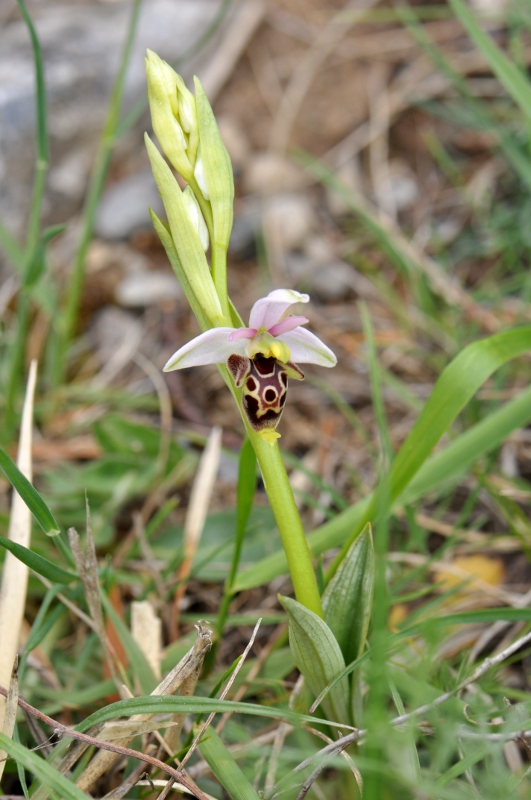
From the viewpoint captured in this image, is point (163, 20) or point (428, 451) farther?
point (163, 20)

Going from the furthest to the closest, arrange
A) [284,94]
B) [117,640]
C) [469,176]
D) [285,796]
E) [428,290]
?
[284,94]
[469,176]
[428,290]
[117,640]
[285,796]

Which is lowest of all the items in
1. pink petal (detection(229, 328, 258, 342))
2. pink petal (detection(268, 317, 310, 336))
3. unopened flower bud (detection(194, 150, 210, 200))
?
pink petal (detection(229, 328, 258, 342))

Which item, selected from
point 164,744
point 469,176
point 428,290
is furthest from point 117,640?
point 469,176

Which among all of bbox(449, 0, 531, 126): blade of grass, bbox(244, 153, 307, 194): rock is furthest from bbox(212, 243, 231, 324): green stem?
bbox(244, 153, 307, 194): rock

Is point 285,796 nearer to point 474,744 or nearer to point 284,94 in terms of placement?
point 474,744

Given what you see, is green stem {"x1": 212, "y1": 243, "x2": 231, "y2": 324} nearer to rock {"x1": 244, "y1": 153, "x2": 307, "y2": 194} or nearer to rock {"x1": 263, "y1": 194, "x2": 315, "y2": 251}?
rock {"x1": 263, "y1": 194, "x2": 315, "y2": 251}
